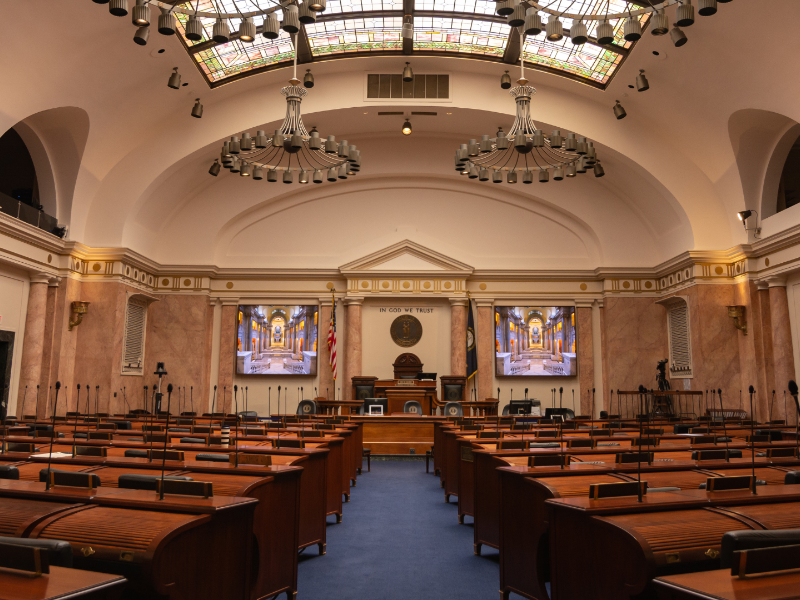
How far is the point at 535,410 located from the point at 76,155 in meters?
13.4

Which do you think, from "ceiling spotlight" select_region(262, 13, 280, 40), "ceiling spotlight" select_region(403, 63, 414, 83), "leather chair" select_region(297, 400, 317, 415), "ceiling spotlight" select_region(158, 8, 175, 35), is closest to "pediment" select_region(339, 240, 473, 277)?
"leather chair" select_region(297, 400, 317, 415)

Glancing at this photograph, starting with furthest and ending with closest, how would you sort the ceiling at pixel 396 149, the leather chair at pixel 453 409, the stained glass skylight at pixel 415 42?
the leather chair at pixel 453 409 < the stained glass skylight at pixel 415 42 < the ceiling at pixel 396 149

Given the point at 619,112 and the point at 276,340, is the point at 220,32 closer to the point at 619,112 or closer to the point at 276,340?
the point at 619,112

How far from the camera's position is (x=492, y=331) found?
1789cm

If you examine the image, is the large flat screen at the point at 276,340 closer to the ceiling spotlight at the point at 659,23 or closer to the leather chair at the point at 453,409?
the leather chair at the point at 453,409

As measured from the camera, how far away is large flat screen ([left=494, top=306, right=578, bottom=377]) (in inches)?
698

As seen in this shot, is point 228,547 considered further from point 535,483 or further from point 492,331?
point 492,331

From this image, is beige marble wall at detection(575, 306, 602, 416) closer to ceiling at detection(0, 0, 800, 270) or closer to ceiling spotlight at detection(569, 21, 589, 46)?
ceiling at detection(0, 0, 800, 270)

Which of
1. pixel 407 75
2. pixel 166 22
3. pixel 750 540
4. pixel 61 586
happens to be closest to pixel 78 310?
pixel 166 22

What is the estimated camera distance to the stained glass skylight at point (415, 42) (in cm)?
1375

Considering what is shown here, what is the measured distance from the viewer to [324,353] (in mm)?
17922

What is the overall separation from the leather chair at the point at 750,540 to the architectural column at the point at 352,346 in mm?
15351

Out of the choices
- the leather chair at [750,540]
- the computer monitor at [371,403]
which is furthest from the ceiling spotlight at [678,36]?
the computer monitor at [371,403]

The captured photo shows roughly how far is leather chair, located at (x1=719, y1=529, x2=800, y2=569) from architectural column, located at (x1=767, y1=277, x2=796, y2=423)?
1297cm
